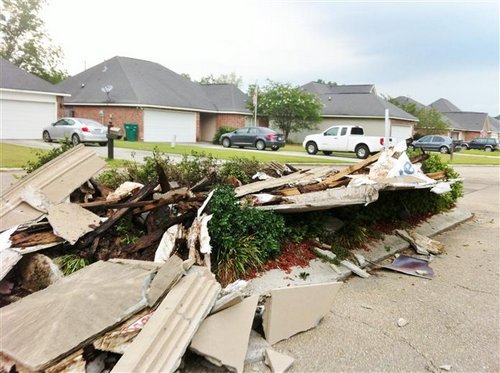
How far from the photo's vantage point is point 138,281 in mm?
3367

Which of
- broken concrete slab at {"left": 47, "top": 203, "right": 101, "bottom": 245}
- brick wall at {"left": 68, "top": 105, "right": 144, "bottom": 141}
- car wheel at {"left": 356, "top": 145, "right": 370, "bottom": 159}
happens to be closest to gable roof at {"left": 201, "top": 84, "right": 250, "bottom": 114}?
brick wall at {"left": 68, "top": 105, "right": 144, "bottom": 141}

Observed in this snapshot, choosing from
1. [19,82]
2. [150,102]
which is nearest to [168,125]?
[150,102]

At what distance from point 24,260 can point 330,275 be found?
324 cm

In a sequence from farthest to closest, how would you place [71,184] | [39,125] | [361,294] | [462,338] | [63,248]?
[39,125], [71,184], [361,294], [63,248], [462,338]

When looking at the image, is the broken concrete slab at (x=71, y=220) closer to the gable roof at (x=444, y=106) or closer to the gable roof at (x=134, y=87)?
the gable roof at (x=134, y=87)

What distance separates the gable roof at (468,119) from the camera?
65.2 metres

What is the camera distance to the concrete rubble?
9.30 feet

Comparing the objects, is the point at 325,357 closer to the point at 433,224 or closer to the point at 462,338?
the point at 462,338

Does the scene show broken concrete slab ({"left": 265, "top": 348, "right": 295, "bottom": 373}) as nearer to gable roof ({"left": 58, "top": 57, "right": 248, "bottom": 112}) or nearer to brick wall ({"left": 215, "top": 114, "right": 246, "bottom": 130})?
gable roof ({"left": 58, "top": 57, "right": 248, "bottom": 112})

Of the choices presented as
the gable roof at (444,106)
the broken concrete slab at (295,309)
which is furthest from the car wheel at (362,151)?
the gable roof at (444,106)

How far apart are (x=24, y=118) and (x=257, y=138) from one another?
15301 millimetres

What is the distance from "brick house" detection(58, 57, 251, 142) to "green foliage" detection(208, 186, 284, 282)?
25349 mm

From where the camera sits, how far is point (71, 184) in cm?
504

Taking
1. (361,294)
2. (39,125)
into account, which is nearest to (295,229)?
(361,294)
